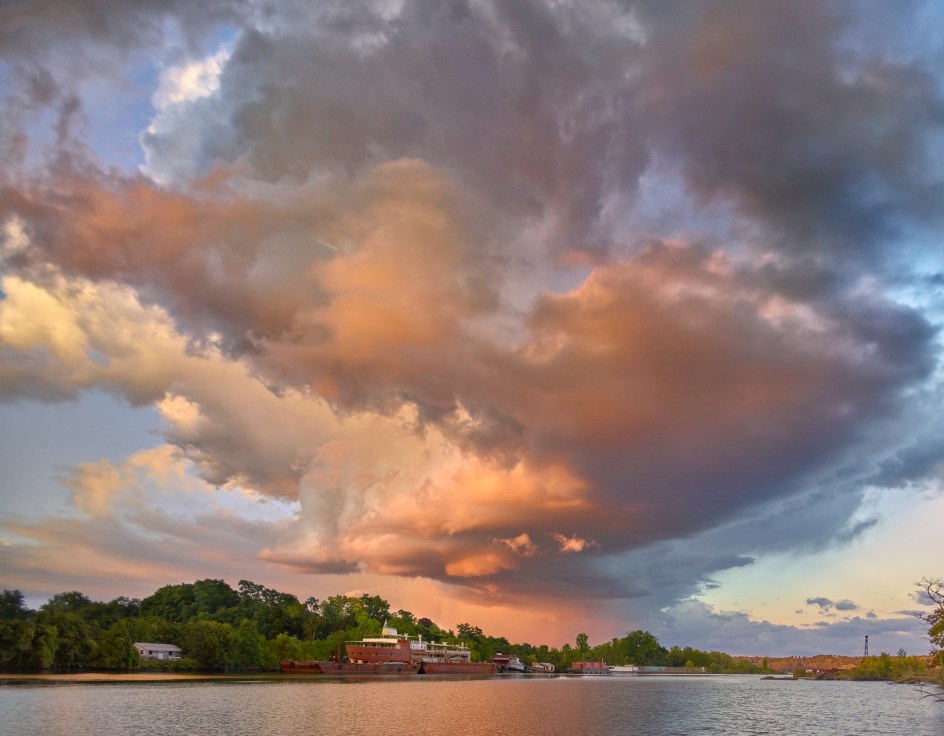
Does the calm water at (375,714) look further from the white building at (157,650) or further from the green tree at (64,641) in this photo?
the white building at (157,650)

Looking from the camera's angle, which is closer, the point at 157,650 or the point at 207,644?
the point at 157,650

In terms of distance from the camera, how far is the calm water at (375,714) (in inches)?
2618

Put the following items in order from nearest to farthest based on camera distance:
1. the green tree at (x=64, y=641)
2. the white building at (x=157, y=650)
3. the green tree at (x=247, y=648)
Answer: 1. the green tree at (x=64, y=641)
2. the white building at (x=157, y=650)
3. the green tree at (x=247, y=648)

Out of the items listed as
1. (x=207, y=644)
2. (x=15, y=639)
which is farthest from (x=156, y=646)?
(x=15, y=639)

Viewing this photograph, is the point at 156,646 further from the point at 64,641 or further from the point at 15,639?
the point at 15,639

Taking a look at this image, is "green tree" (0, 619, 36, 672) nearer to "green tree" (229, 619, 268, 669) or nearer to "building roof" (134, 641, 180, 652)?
"building roof" (134, 641, 180, 652)

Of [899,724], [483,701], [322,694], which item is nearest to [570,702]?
[483,701]

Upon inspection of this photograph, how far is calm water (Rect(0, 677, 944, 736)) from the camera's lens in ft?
218

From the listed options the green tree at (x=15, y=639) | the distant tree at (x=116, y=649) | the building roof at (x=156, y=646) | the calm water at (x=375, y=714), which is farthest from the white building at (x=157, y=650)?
the calm water at (x=375, y=714)

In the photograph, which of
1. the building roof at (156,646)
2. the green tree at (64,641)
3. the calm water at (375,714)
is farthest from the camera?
the building roof at (156,646)

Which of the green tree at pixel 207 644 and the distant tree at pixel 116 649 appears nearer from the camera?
the distant tree at pixel 116 649

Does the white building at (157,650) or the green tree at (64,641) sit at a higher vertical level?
the green tree at (64,641)

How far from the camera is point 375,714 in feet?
283

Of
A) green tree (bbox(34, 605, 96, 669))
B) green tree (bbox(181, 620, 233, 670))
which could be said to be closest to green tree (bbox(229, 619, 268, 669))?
green tree (bbox(181, 620, 233, 670))
